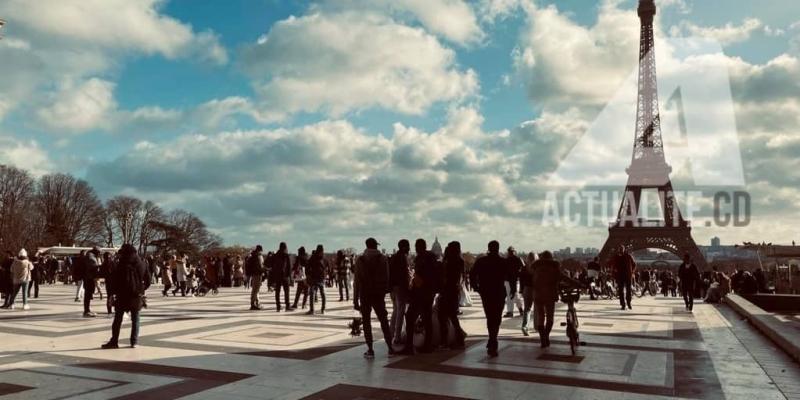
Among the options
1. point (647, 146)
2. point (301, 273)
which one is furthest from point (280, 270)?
point (647, 146)

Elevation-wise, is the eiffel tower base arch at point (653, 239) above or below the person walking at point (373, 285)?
above

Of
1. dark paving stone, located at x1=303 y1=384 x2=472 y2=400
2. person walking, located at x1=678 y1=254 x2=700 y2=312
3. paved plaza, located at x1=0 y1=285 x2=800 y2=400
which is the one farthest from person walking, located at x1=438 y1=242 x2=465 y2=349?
person walking, located at x1=678 y1=254 x2=700 y2=312

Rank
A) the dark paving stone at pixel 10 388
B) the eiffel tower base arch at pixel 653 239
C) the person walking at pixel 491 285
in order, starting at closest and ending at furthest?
the dark paving stone at pixel 10 388 < the person walking at pixel 491 285 < the eiffel tower base arch at pixel 653 239

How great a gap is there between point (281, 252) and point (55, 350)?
6.85 metres

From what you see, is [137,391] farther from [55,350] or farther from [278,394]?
[55,350]

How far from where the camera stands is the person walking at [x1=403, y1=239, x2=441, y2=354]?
9.44m

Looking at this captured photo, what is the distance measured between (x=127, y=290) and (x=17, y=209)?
5696 cm

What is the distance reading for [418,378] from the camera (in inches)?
299

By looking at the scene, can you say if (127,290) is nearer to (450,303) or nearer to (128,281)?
(128,281)

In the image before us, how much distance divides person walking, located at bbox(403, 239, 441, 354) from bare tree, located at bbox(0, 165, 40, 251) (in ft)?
182

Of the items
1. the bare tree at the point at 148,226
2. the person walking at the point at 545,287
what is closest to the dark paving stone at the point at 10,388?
the person walking at the point at 545,287

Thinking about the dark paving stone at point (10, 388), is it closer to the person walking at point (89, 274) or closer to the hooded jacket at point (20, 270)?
the person walking at point (89, 274)

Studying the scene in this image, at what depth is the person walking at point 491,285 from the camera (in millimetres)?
9422

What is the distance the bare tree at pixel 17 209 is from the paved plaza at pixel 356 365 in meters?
49.0
